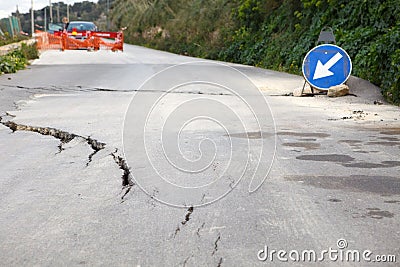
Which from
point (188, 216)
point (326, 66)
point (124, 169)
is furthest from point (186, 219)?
point (326, 66)

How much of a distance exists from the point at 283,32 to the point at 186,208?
21.5m

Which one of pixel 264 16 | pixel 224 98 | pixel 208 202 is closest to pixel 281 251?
pixel 208 202

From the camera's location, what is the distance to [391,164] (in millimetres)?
6090

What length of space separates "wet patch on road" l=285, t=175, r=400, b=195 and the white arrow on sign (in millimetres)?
7308

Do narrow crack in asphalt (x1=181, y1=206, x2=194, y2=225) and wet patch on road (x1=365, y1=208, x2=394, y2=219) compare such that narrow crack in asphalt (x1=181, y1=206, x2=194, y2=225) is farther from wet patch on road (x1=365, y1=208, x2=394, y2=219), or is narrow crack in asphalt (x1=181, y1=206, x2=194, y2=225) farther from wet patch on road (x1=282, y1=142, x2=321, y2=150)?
wet patch on road (x1=282, y1=142, x2=321, y2=150)

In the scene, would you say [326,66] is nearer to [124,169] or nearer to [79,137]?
[79,137]

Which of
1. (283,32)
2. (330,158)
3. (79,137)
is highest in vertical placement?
(330,158)

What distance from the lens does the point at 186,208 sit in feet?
15.1

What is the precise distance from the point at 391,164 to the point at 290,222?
A: 2.24m

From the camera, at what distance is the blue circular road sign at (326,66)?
12.5m

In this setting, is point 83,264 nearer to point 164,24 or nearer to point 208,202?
point 208,202

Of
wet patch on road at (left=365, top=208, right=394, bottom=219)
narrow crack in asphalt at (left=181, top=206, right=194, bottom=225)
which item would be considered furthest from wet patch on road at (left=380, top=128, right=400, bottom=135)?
narrow crack in asphalt at (left=181, top=206, right=194, bottom=225)

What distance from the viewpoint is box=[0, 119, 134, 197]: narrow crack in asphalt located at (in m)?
5.53

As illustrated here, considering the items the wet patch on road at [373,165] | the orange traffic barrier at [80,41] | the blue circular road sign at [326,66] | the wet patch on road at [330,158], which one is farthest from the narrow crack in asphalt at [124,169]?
the orange traffic barrier at [80,41]
